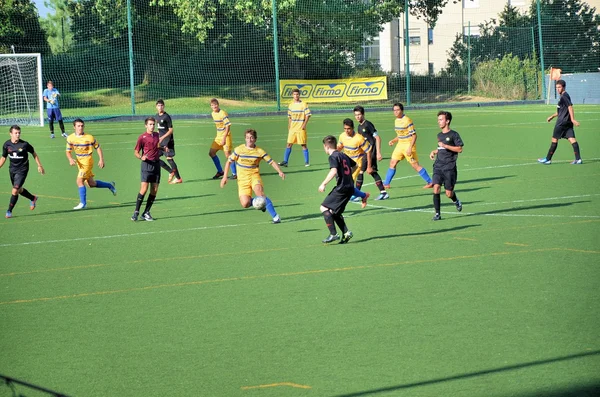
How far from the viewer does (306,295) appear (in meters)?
11.1

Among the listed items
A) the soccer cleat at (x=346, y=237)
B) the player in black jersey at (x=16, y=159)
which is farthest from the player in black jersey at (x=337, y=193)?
the player in black jersey at (x=16, y=159)

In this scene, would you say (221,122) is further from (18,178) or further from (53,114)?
(53,114)

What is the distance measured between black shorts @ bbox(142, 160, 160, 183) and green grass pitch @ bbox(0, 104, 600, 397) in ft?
2.49

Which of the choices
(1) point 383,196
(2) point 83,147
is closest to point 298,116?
(1) point 383,196

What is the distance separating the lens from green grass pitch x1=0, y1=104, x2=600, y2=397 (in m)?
8.16

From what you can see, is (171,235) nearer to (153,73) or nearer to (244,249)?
(244,249)

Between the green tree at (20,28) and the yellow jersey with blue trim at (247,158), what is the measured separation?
45562 mm

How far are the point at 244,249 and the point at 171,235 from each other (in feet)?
6.58

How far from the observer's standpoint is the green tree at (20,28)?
58.4 meters

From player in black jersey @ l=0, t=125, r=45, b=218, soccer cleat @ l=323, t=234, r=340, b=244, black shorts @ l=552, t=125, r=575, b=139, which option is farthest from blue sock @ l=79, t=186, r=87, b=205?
black shorts @ l=552, t=125, r=575, b=139

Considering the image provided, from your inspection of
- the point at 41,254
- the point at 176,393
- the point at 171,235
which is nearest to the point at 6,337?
the point at 176,393

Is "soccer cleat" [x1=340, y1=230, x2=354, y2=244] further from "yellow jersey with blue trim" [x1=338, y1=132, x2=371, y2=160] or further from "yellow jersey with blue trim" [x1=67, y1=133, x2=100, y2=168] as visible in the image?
"yellow jersey with blue trim" [x1=67, y1=133, x2=100, y2=168]

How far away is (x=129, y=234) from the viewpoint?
1589 centimetres

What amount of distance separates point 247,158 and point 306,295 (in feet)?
18.4
